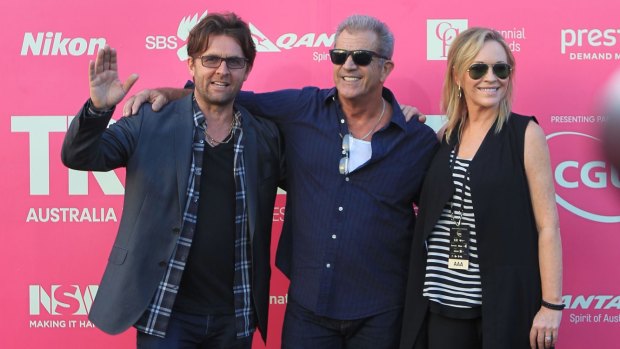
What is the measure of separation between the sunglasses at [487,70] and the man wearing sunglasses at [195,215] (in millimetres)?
832

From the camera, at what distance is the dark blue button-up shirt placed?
99.4 inches

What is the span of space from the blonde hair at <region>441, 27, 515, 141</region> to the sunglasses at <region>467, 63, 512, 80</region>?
0.11ft

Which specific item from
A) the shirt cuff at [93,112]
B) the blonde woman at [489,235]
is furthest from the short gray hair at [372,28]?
the shirt cuff at [93,112]

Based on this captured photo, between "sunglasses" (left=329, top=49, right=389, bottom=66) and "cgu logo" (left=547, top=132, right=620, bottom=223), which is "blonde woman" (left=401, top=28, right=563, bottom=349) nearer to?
"sunglasses" (left=329, top=49, right=389, bottom=66)

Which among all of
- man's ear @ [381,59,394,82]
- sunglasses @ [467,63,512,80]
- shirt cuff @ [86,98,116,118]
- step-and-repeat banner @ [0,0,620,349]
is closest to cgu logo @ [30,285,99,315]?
step-and-repeat banner @ [0,0,620,349]

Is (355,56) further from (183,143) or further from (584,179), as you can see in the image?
(584,179)

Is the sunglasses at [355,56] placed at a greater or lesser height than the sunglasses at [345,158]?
greater

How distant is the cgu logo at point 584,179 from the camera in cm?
308

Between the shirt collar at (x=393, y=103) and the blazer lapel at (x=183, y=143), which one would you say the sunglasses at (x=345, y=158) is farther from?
the blazer lapel at (x=183, y=143)

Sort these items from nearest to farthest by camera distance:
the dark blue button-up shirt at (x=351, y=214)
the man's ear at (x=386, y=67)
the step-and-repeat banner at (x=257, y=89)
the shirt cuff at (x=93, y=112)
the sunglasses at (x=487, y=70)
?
the shirt cuff at (x=93, y=112) < the sunglasses at (x=487, y=70) < the dark blue button-up shirt at (x=351, y=214) < the man's ear at (x=386, y=67) < the step-and-repeat banner at (x=257, y=89)

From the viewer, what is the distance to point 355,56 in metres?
2.57

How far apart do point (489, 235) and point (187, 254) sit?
106 cm

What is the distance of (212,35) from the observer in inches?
97.6

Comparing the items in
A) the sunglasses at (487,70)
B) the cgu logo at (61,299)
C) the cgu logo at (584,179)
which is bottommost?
the cgu logo at (61,299)
